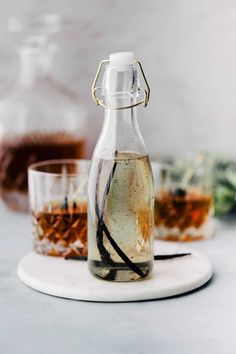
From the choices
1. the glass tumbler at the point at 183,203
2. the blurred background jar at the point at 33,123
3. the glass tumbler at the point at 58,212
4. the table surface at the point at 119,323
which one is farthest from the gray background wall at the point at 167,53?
the table surface at the point at 119,323

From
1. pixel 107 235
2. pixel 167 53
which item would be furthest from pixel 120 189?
pixel 167 53

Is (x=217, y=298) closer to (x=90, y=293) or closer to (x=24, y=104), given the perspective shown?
(x=90, y=293)

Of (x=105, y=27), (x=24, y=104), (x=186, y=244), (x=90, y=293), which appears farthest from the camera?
(x=105, y=27)

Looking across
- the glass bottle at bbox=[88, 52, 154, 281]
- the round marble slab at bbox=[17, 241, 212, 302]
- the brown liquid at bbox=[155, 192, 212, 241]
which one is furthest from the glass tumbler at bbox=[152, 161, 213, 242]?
the glass bottle at bbox=[88, 52, 154, 281]

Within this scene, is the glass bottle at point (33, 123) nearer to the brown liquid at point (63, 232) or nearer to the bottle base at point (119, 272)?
the brown liquid at point (63, 232)

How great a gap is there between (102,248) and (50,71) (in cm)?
59

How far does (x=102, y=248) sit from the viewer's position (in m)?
1.01

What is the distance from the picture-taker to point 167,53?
1571 millimetres

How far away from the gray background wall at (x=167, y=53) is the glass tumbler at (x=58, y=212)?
1.47 ft

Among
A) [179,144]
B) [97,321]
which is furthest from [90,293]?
[179,144]

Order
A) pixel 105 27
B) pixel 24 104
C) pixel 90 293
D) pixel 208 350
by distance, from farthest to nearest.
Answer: pixel 105 27
pixel 24 104
pixel 90 293
pixel 208 350

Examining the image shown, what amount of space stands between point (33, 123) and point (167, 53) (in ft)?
1.02

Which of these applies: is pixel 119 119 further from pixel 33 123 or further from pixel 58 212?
pixel 33 123

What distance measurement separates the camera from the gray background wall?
1.54 meters
